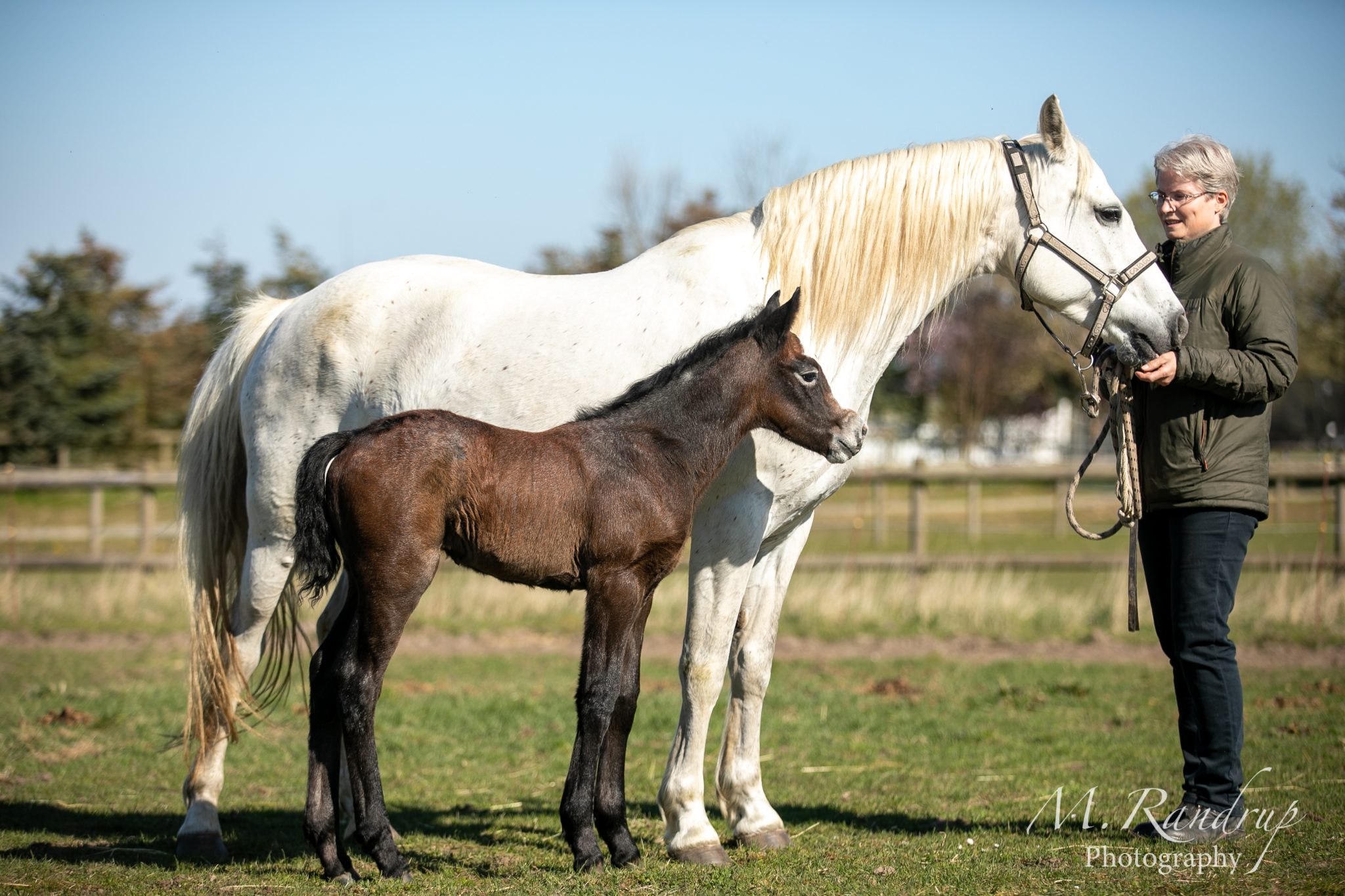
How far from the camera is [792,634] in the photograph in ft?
34.4

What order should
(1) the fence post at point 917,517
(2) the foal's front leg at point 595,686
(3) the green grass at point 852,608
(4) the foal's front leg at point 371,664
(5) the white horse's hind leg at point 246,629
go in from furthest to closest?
(1) the fence post at point 917,517 < (3) the green grass at point 852,608 < (5) the white horse's hind leg at point 246,629 < (2) the foal's front leg at point 595,686 < (4) the foal's front leg at point 371,664

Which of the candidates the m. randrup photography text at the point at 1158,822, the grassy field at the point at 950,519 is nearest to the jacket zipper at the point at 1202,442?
the m. randrup photography text at the point at 1158,822

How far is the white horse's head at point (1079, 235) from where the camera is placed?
4262 millimetres

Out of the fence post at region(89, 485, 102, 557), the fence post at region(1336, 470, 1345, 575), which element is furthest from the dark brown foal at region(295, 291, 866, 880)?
the fence post at region(89, 485, 102, 557)

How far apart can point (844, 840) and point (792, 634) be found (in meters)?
6.06

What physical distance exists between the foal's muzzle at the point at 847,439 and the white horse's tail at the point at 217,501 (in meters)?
2.71

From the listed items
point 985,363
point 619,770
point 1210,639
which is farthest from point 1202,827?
point 985,363

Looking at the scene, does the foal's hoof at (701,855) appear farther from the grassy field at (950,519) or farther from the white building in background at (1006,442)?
the white building in background at (1006,442)

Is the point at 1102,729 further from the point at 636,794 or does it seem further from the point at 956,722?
the point at 636,794

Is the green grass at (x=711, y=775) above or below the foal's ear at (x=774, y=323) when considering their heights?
below

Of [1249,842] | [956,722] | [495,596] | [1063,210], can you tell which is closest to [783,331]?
[1063,210]

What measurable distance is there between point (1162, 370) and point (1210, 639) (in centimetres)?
100

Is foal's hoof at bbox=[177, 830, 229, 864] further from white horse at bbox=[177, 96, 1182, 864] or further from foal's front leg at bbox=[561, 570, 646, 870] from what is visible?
foal's front leg at bbox=[561, 570, 646, 870]

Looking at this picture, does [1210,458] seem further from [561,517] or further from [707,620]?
[561,517]
